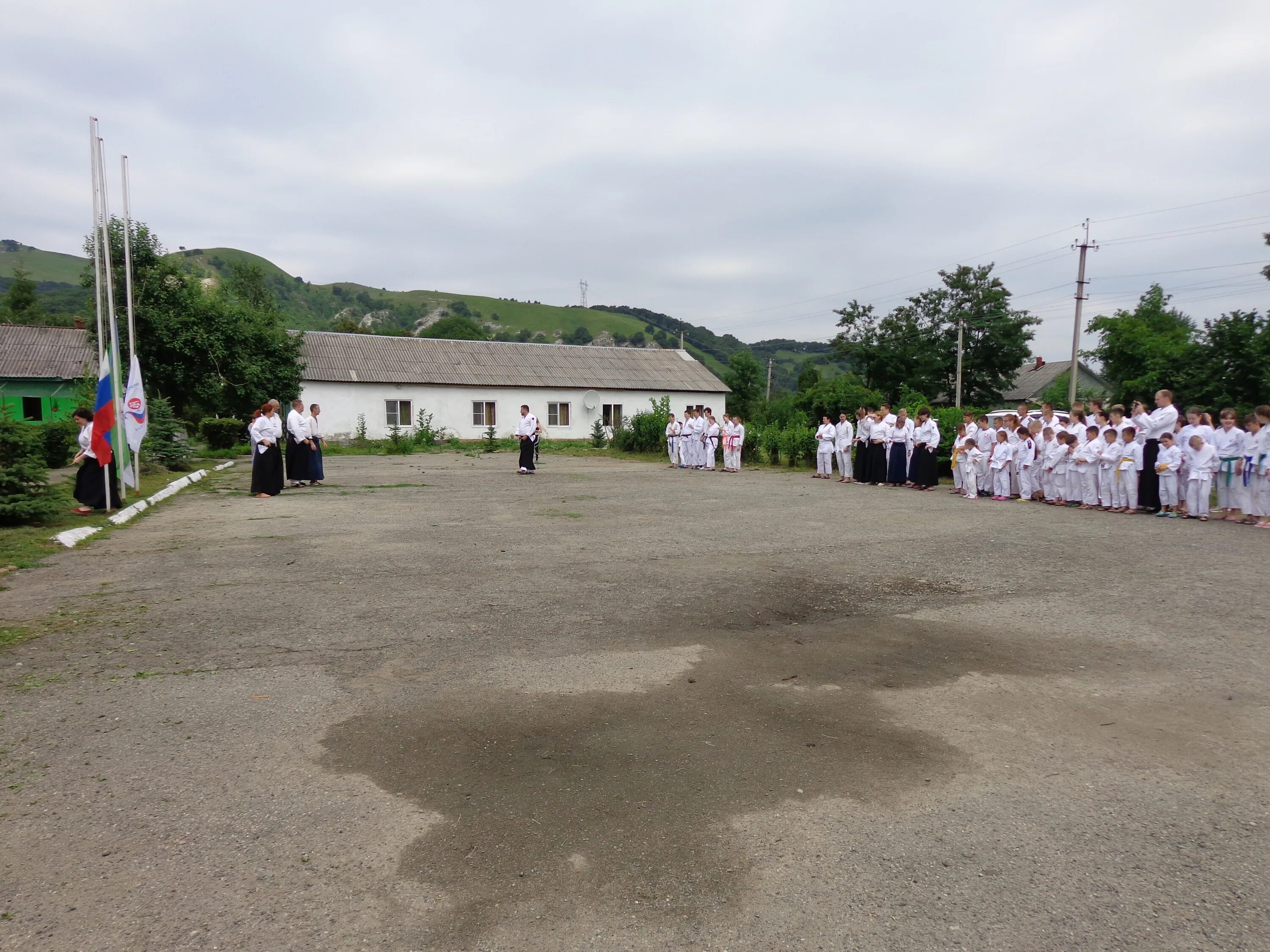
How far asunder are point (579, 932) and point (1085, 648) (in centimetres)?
476

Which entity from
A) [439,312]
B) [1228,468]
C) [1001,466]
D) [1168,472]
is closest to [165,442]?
[1001,466]

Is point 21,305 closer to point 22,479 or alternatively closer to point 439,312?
point 22,479

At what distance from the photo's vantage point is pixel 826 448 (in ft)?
73.9

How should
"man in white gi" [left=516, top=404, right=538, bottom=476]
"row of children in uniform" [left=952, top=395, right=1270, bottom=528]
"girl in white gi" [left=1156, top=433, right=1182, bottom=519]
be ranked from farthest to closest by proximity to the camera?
1. "man in white gi" [left=516, top=404, right=538, bottom=476]
2. "girl in white gi" [left=1156, top=433, right=1182, bottom=519]
3. "row of children in uniform" [left=952, top=395, right=1270, bottom=528]

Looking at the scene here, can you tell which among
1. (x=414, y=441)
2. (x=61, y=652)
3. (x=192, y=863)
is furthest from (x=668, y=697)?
(x=414, y=441)

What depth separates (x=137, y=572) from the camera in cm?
830

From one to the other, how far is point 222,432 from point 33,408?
20.7 metres

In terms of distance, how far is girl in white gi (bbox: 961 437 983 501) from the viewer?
56.5 ft

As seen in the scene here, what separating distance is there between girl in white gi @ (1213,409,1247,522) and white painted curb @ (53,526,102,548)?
54.3 feet

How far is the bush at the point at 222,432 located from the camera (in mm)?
29984

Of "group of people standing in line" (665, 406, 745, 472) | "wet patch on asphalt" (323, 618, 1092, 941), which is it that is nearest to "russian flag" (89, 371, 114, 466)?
"wet patch on asphalt" (323, 618, 1092, 941)

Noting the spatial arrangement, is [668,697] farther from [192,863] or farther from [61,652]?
[61,652]

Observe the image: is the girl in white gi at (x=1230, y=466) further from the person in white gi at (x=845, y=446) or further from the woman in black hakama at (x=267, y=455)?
the woman in black hakama at (x=267, y=455)

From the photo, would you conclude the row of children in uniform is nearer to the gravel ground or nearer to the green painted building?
the gravel ground
